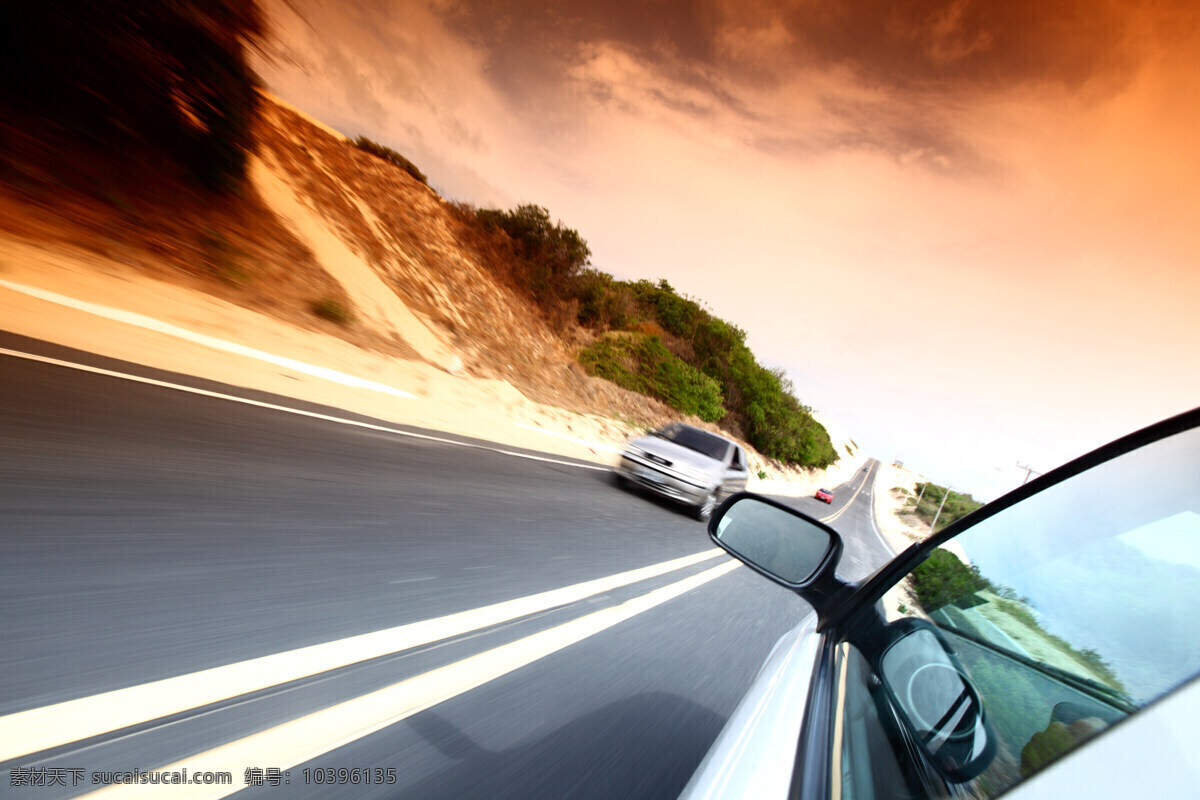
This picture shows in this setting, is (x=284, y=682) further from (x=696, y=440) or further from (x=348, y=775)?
(x=696, y=440)

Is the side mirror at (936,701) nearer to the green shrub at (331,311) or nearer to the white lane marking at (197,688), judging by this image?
the white lane marking at (197,688)

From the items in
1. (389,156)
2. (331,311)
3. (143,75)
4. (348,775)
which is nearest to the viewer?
(348,775)

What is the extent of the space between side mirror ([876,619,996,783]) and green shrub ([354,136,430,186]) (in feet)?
66.7

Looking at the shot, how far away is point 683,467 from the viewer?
7.72 meters

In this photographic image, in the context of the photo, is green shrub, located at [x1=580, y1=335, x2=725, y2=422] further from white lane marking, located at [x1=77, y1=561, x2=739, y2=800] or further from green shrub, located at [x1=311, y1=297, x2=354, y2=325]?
white lane marking, located at [x1=77, y1=561, x2=739, y2=800]

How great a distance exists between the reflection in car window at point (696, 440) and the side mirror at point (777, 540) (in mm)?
6020

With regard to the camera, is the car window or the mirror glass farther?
the mirror glass

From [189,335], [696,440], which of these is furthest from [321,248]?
[696,440]

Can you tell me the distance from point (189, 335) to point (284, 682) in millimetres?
5598

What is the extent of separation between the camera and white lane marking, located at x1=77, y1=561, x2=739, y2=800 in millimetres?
1432

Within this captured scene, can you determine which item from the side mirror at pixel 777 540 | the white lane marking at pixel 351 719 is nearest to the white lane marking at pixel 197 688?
the white lane marking at pixel 351 719

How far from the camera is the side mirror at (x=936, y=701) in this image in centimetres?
93

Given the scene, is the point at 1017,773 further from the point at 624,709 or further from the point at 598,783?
the point at 624,709

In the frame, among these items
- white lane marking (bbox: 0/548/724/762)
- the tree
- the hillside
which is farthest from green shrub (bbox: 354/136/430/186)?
white lane marking (bbox: 0/548/724/762)
